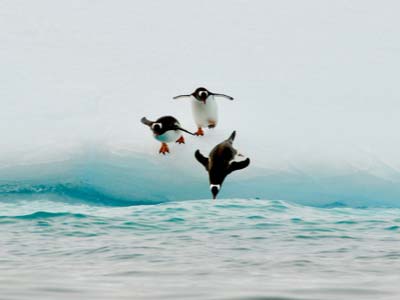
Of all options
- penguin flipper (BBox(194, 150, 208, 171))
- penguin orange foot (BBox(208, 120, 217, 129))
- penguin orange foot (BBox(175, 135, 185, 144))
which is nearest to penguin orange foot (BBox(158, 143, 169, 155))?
penguin orange foot (BBox(175, 135, 185, 144))

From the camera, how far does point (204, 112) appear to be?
20.9 meters

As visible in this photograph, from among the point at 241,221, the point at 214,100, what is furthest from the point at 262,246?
the point at 214,100

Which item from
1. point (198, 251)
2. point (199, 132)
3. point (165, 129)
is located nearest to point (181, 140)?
point (199, 132)

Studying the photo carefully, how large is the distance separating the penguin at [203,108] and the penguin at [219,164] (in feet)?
14.1

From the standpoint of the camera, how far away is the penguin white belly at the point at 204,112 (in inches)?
821

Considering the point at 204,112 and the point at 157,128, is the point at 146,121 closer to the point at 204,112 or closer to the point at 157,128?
the point at 157,128

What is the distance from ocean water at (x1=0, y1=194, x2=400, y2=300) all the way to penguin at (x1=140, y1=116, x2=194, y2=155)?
1.93m

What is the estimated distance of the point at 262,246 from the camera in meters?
14.5

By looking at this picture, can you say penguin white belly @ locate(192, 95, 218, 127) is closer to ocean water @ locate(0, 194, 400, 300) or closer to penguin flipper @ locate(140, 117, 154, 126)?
penguin flipper @ locate(140, 117, 154, 126)

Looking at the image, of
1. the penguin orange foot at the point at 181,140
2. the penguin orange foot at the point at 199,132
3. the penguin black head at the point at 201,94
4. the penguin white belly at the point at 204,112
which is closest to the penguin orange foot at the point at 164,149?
the penguin orange foot at the point at 181,140

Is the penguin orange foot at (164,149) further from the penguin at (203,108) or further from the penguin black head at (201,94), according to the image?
the penguin black head at (201,94)

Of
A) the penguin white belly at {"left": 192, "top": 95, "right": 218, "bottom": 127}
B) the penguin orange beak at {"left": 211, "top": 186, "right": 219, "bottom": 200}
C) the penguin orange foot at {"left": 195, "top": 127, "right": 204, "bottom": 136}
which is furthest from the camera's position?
the penguin white belly at {"left": 192, "top": 95, "right": 218, "bottom": 127}

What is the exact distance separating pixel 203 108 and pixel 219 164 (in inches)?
205

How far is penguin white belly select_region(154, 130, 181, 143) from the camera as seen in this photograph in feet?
65.1
